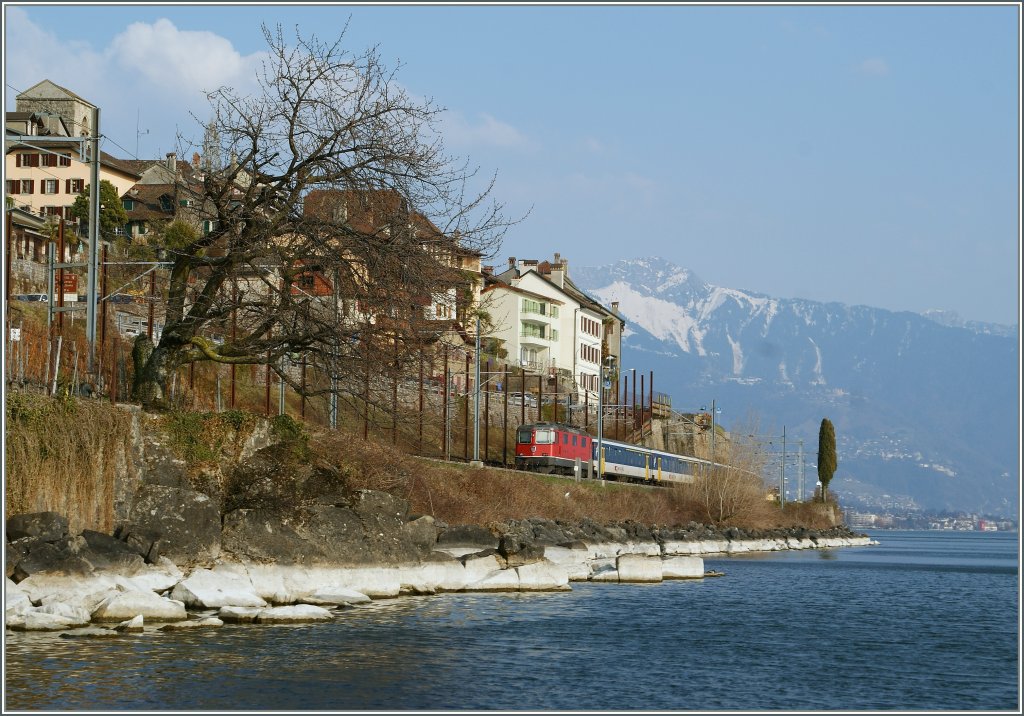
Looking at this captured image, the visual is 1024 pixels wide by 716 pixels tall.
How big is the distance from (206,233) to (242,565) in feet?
35.0

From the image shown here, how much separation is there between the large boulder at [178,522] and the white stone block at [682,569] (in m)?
→ 21.2

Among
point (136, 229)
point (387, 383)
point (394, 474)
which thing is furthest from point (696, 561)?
point (136, 229)

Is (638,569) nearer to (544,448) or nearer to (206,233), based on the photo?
(206,233)

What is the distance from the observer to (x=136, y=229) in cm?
10025

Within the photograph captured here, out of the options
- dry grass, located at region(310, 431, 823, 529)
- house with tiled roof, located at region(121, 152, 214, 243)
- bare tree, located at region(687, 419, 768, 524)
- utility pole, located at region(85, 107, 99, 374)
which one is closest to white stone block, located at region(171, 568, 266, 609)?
utility pole, located at region(85, 107, 99, 374)

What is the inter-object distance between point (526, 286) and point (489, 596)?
84155mm

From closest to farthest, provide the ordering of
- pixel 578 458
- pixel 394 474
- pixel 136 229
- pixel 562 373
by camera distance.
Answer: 1. pixel 394 474
2. pixel 578 458
3. pixel 136 229
4. pixel 562 373

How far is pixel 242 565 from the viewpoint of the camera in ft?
104

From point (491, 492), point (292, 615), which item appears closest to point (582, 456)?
point (491, 492)

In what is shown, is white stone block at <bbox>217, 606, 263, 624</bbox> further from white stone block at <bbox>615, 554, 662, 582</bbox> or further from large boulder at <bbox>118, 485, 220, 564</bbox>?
white stone block at <bbox>615, 554, 662, 582</bbox>

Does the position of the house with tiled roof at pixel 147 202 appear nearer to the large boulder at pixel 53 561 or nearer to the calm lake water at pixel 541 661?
the calm lake water at pixel 541 661

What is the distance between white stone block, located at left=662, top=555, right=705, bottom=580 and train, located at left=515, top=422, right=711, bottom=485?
24.4 metres

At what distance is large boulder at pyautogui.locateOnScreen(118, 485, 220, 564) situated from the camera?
31.0 meters

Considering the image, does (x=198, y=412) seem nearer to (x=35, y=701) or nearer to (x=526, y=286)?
(x=35, y=701)
